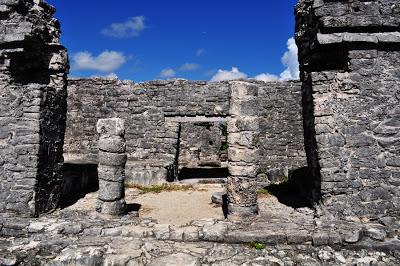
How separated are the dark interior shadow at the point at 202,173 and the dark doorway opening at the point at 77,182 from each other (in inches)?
150

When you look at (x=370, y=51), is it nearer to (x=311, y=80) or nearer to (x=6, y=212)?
(x=311, y=80)

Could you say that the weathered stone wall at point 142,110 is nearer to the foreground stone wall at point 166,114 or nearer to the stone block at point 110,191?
the foreground stone wall at point 166,114

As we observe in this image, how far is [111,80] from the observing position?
11.3 metres

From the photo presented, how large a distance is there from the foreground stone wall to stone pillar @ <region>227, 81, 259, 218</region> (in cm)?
481

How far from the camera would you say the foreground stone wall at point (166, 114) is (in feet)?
36.2

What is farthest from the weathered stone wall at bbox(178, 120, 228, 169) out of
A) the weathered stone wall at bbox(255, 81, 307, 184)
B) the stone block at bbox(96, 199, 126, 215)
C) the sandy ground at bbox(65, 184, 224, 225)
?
the stone block at bbox(96, 199, 126, 215)

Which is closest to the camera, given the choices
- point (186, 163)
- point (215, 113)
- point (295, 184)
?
point (295, 184)

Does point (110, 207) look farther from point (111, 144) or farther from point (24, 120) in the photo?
point (24, 120)

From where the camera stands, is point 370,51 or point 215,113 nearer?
point 370,51

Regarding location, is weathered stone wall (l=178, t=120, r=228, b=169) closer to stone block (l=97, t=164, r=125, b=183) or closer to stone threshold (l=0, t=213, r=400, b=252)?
stone block (l=97, t=164, r=125, b=183)

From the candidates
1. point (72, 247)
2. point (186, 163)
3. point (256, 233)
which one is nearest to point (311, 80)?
point (256, 233)

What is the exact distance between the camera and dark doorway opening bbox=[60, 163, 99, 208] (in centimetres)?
772

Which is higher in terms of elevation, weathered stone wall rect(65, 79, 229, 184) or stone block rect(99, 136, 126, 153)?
weathered stone wall rect(65, 79, 229, 184)

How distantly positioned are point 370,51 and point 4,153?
667cm
